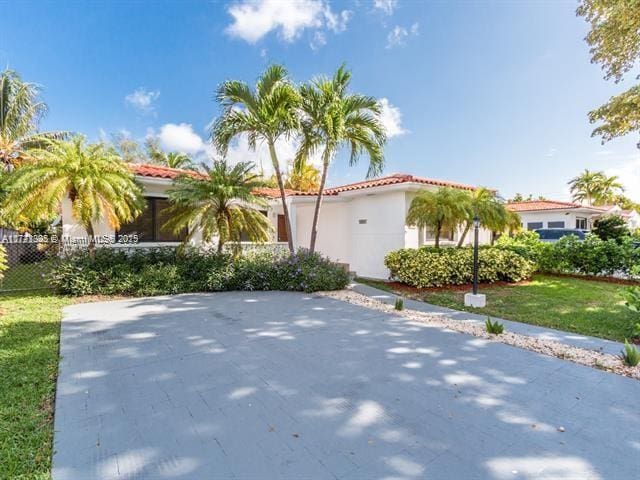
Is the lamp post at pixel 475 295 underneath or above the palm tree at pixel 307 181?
underneath

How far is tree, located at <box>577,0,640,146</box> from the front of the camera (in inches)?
354

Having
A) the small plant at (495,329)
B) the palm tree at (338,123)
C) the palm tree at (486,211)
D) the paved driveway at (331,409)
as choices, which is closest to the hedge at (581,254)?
the palm tree at (486,211)

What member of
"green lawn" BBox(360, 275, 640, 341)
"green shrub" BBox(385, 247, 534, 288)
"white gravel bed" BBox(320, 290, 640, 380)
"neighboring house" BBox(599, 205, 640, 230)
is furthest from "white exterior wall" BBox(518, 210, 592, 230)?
"white gravel bed" BBox(320, 290, 640, 380)

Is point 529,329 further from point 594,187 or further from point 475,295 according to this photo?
point 594,187

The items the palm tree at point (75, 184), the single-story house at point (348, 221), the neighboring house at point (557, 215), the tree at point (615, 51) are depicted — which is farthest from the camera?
the neighboring house at point (557, 215)

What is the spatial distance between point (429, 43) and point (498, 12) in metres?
2.29

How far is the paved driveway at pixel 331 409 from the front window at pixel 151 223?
5.77m

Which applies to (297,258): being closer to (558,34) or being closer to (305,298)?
(305,298)

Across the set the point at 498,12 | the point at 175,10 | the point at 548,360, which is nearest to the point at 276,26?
the point at 175,10

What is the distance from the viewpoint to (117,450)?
2.64m

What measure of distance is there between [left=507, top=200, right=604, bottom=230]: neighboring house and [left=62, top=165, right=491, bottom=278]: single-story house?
15.8m

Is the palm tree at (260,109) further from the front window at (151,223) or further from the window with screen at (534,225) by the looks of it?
the window with screen at (534,225)

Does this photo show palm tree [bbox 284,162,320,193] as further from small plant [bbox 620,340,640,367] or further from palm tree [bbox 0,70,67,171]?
small plant [bbox 620,340,640,367]

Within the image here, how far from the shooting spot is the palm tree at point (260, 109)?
31.1 ft
